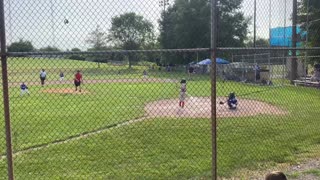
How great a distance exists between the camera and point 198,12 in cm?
4350

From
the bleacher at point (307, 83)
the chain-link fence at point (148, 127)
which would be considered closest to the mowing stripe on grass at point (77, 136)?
the chain-link fence at point (148, 127)

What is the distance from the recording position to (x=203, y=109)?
691 inches

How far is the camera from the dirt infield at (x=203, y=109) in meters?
15.6

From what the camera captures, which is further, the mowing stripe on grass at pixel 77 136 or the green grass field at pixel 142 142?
the mowing stripe on grass at pixel 77 136

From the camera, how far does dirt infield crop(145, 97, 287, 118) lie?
1560 cm

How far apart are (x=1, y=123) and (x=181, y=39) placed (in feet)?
112

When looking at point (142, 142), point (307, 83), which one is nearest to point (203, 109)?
point (142, 142)

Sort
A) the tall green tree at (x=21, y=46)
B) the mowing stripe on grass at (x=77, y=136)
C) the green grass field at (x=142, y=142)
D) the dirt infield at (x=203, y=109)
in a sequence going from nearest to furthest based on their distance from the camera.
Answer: the tall green tree at (x=21, y=46)
the green grass field at (x=142, y=142)
the mowing stripe on grass at (x=77, y=136)
the dirt infield at (x=203, y=109)

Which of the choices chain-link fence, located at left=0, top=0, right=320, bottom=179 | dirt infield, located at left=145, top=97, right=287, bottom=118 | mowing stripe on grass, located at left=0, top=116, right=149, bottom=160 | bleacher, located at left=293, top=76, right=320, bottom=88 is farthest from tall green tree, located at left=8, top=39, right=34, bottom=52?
bleacher, located at left=293, top=76, right=320, bottom=88

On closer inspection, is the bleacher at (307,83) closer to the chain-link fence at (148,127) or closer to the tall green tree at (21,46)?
the chain-link fence at (148,127)

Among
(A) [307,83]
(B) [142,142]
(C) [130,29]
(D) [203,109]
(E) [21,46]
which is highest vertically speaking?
(C) [130,29]

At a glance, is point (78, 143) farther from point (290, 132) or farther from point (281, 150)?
point (290, 132)

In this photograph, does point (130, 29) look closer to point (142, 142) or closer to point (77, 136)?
point (77, 136)

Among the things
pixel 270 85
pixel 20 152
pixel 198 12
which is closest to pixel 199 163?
pixel 20 152
